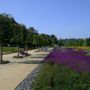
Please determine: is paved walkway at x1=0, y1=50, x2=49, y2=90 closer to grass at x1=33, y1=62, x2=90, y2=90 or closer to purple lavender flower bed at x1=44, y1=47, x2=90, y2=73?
purple lavender flower bed at x1=44, y1=47, x2=90, y2=73

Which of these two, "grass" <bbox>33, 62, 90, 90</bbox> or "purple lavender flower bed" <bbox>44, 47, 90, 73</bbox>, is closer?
"grass" <bbox>33, 62, 90, 90</bbox>

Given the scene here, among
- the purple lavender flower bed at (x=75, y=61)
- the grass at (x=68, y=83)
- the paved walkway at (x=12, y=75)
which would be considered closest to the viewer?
the grass at (x=68, y=83)

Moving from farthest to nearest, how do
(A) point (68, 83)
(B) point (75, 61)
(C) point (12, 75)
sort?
1. (C) point (12, 75)
2. (B) point (75, 61)
3. (A) point (68, 83)

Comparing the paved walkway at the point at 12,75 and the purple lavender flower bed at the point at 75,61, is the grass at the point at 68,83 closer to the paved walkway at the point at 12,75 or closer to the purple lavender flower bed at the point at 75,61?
the purple lavender flower bed at the point at 75,61

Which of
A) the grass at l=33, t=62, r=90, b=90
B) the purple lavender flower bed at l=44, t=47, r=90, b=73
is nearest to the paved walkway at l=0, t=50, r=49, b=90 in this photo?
the purple lavender flower bed at l=44, t=47, r=90, b=73

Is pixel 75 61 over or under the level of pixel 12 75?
over

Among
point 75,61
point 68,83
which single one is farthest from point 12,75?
point 68,83

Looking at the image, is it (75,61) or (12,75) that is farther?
(12,75)

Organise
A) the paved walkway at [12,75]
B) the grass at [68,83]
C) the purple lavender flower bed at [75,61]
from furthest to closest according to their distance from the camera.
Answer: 1. the paved walkway at [12,75]
2. the purple lavender flower bed at [75,61]
3. the grass at [68,83]

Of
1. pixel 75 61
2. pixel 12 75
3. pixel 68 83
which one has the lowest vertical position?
pixel 12 75

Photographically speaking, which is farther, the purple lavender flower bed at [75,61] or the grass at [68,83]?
the purple lavender flower bed at [75,61]

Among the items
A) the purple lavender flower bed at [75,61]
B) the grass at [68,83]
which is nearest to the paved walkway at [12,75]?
the purple lavender flower bed at [75,61]

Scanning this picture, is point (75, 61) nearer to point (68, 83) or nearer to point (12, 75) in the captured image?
point (12, 75)

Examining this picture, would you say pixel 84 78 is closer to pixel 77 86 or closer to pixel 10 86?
pixel 77 86
